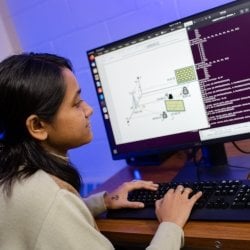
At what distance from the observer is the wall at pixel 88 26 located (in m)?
1.40

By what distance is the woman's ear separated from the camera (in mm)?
850

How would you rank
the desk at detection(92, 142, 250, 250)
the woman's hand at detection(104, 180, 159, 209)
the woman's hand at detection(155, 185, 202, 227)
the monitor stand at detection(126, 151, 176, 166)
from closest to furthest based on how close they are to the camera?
the desk at detection(92, 142, 250, 250)
the woman's hand at detection(155, 185, 202, 227)
the woman's hand at detection(104, 180, 159, 209)
the monitor stand at detection(126, 151, 176, 166)

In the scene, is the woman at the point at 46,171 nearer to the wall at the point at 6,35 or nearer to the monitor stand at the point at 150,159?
the monitor stand at the point at 150,159

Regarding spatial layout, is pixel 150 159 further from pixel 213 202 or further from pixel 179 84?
pixel 213 202

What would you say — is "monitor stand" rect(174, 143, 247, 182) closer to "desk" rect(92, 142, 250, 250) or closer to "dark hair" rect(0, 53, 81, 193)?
"desk" rect(92, 142, 250, 250)

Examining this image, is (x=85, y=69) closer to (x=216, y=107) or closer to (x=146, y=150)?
(x=146, y=150)

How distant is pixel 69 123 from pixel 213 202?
1.32ft

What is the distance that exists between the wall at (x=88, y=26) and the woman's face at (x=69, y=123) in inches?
23.8

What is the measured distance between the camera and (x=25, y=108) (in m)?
0.84

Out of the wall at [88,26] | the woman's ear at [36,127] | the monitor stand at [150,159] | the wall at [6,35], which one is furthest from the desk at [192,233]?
the wall at [6,35]

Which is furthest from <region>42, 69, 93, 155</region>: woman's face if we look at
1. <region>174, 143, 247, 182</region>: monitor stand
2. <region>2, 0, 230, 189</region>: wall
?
<region>2, 0, 230, 189</region>: wall

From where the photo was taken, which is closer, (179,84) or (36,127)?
(36,127)

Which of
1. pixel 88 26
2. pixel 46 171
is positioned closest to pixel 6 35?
pixel 88 26

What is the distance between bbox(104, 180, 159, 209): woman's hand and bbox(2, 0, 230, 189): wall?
607 millimetres
